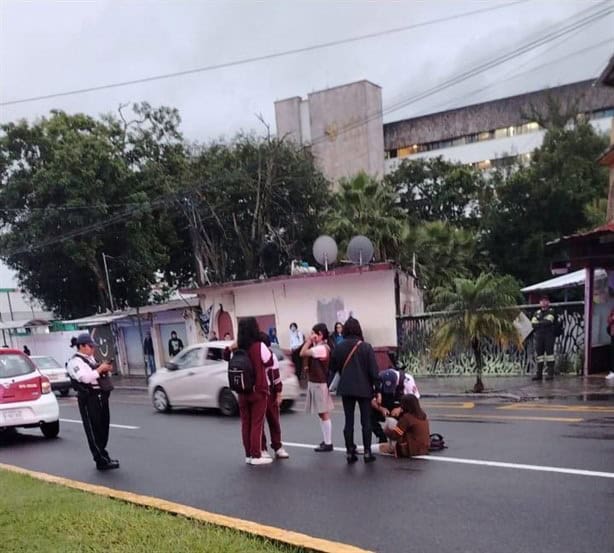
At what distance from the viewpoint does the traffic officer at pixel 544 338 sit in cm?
1477

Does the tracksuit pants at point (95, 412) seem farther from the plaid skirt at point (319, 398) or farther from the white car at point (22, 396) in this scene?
the white car at point (22, 396)

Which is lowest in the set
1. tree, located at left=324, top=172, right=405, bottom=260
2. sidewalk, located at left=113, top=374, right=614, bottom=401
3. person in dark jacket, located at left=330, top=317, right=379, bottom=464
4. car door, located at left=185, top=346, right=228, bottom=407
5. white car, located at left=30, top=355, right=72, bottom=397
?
white car, located at left=30, top=355, right=72, bottom=397

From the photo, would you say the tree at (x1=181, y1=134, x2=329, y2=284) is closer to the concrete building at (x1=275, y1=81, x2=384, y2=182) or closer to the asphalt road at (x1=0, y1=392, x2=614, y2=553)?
the asphalt road at (x1=0, y1=392, x2=614, y2=553)

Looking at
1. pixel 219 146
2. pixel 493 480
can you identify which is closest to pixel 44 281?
pixel 219 146

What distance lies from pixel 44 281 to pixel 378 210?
56.0 ft

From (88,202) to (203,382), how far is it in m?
17.2

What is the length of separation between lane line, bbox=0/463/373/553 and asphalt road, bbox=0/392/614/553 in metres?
0.36

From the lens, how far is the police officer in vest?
25.0 feet

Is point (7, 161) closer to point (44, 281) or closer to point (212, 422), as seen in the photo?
point (44, 281)

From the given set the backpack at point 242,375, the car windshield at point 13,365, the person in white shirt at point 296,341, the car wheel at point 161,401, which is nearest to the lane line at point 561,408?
the backpack at point 242,375

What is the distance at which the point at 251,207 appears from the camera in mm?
28828

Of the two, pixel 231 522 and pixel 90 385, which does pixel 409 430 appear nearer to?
pixel 231 522

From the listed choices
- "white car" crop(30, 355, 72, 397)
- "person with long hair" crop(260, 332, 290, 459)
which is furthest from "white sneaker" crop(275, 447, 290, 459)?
"white car" crop(30, 355, 72, 397)

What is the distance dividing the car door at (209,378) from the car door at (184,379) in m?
0.13
